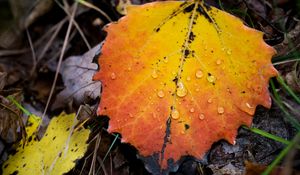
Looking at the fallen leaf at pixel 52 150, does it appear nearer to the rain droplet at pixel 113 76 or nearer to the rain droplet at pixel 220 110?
the rain droplet at pixel 113 76

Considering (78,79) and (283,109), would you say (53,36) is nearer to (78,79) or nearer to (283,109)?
(78,79)

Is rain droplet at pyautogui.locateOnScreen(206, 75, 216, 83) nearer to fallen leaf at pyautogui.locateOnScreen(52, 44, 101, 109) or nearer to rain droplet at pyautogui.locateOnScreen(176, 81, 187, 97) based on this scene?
rain droplet at pyautogui.locateOnScreen(176, 81, 187, 97)

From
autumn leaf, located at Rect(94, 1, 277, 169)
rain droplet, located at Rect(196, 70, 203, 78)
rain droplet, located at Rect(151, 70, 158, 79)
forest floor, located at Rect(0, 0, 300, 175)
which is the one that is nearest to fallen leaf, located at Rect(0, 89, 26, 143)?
forest floor, located at Rect(0, 0, 300, 175)

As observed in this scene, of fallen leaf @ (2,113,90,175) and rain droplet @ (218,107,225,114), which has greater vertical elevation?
rain droplet @ (218,107,225,114)

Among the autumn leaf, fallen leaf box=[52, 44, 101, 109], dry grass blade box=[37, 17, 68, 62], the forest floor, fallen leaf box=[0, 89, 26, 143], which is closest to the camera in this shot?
the autumn leaf

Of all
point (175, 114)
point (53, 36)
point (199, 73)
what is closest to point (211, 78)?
point (199, 73)

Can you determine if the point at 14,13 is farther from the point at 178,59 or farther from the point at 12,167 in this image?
the point at 178,59
